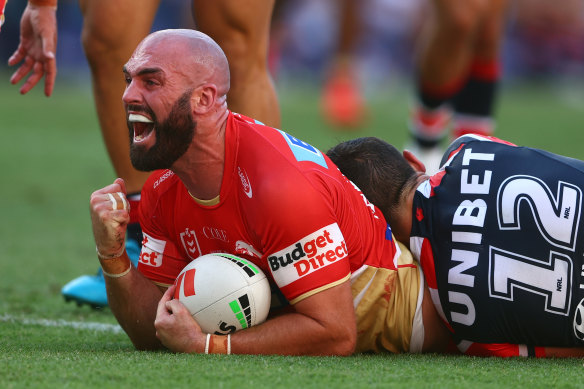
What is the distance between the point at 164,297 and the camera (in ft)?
9.72

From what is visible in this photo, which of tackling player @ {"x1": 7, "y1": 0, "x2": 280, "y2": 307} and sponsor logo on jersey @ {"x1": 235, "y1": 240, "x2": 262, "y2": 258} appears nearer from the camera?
sponsor logo on jersey @ {"x1": 235, "y1": 240, "x2": 262, "y2": 258}

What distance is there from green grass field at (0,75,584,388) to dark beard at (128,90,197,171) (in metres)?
0.56

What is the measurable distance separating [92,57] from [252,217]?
1.33m

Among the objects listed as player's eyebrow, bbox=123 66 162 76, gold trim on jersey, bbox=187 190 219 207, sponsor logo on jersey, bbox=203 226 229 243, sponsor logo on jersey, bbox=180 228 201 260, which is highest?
player's eyebrow, bbox=123 66 162 76

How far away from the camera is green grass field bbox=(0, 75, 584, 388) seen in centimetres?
252

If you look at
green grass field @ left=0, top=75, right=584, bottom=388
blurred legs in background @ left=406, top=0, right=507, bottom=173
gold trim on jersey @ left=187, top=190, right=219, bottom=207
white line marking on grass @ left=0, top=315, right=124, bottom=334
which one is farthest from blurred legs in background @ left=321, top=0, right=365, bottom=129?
gold trim on jersey @ left=187, top=190, right=219, bottom=207

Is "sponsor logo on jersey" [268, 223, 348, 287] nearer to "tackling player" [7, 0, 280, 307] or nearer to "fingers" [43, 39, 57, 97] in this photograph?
"tackling player" [7, 0, 280, 307]

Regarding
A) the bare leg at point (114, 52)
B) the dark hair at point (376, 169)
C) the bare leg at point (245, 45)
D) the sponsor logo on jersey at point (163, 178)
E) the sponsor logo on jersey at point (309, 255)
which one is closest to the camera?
the sponsor logo on jersey at point (309, 255)

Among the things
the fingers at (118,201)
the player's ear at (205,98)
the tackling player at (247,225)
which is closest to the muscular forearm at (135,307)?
the tackling player at (247,225)

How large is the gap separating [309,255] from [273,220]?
14 cm

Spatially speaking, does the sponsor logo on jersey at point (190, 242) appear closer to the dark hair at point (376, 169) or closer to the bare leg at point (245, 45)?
the dark hair at point (376, 169)

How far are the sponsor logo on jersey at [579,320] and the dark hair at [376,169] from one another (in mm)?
681

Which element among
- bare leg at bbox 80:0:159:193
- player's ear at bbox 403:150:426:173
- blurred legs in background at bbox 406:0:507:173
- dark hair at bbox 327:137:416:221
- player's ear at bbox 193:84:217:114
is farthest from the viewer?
blurred legs in background at bbox 406:0:507:173

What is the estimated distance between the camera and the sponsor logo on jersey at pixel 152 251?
3170mm
